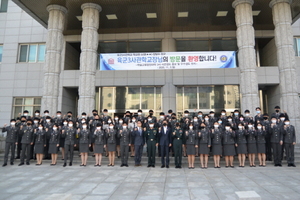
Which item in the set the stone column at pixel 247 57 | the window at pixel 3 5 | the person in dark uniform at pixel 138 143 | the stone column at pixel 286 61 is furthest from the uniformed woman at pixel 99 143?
the window at pixel 3 5

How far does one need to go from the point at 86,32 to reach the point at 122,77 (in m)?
4.86

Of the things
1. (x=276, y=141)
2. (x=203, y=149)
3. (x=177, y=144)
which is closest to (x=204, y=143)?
(x=203, y=149)

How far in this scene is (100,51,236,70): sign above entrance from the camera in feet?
40.6

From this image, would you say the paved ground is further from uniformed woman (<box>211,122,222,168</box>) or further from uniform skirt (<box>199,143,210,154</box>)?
uniform skirt (<box>199,143,210,154</box>)

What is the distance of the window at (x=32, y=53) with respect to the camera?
57.6 feet

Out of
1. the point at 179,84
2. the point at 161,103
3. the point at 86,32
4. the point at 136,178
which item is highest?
the point at 86,32

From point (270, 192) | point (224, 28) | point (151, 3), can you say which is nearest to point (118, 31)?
point (151, 3)

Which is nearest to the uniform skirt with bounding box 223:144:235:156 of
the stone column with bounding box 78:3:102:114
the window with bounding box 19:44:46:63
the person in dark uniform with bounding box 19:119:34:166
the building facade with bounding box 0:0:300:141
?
the building facade with bounding box 0:0:300:141

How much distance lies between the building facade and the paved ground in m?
5.86

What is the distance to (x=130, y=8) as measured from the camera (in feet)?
44.0

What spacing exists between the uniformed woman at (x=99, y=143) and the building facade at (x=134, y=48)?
4.41m

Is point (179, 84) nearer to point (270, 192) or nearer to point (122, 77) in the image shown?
point (122, 77)

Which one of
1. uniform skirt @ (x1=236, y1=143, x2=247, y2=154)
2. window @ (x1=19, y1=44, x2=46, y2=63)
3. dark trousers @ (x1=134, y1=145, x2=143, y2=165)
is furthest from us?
window @ (x1=19, y1=44, x2=46, y2=63)

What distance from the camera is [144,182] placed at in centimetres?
628
